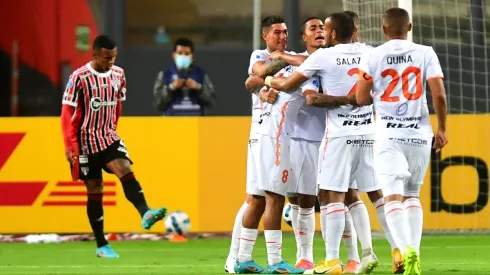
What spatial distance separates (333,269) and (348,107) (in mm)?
1193

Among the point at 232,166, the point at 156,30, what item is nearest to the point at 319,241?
the point at 232,166

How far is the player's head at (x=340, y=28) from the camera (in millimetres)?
10133

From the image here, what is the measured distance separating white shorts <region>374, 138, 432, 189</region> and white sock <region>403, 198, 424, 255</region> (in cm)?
18

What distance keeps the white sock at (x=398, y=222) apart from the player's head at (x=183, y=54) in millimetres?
7201

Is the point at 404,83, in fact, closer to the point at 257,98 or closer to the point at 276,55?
the point at 276,55

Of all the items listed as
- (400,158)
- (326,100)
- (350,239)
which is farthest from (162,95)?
(400,158)

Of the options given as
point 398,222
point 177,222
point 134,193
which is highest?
point 134,193

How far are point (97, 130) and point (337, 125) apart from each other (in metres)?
3.38

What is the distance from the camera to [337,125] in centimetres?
1022

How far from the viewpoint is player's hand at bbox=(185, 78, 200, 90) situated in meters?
16.4

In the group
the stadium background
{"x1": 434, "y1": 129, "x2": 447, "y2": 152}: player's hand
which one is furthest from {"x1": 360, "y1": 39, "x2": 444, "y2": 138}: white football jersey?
the stadium background

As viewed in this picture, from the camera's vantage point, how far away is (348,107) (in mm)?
10250

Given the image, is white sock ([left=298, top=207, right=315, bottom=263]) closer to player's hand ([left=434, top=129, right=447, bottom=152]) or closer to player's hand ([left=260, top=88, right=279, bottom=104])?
player's hand ([left=260, top=88, right=279, bottom=104])

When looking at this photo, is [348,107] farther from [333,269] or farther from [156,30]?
[156,30]
